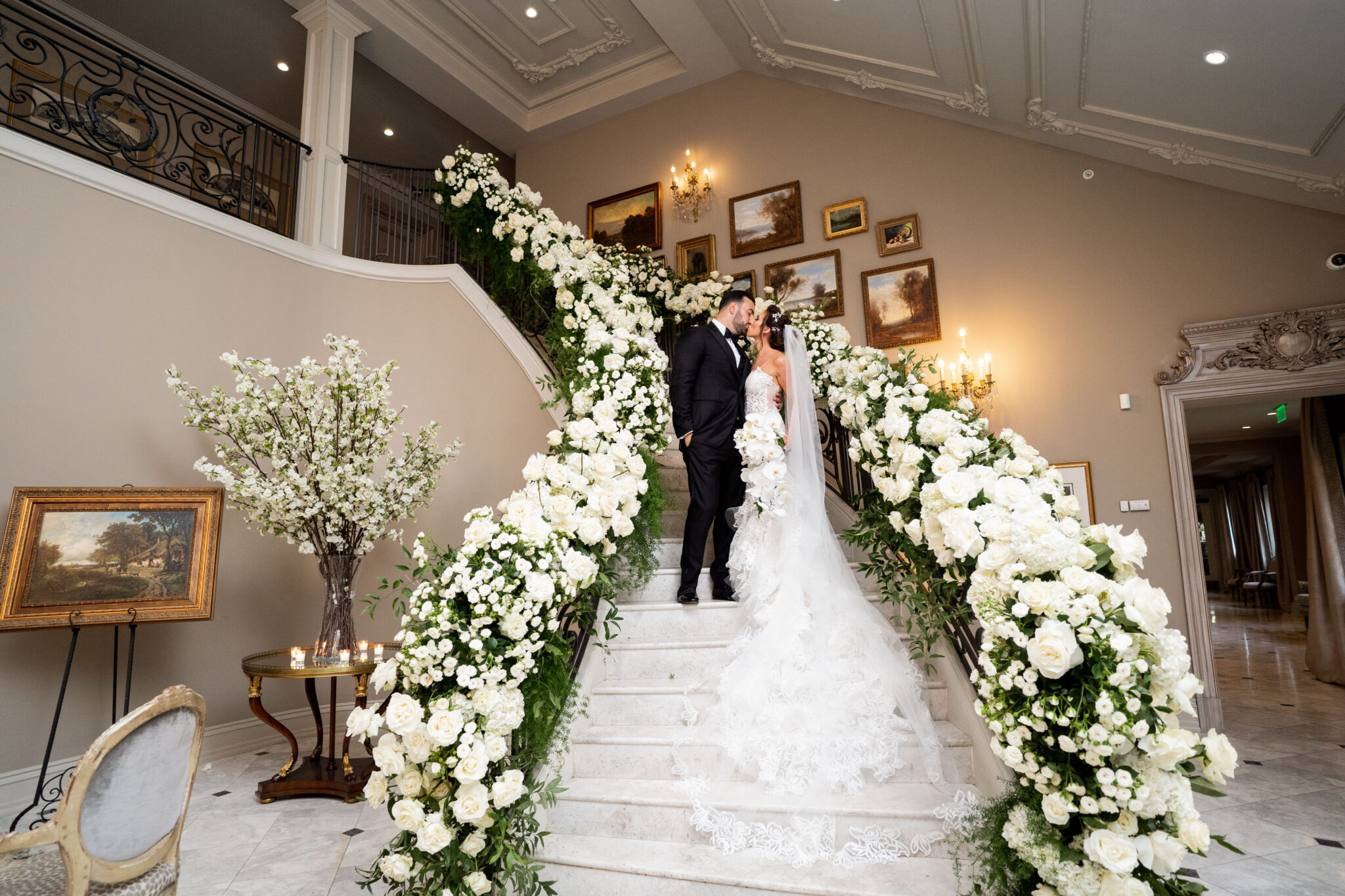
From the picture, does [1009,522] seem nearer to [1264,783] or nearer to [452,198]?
[1264,783]

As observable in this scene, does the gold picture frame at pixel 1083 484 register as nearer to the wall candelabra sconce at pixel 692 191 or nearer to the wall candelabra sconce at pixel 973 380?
the wall candelabra sconce at pixel 973 380

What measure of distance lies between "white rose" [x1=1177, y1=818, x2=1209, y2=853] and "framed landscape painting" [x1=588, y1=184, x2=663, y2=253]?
313 inches

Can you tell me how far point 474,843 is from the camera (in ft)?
7.54

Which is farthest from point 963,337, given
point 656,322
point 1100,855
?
point 1100,855

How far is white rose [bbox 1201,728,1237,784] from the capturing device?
73.1 inches

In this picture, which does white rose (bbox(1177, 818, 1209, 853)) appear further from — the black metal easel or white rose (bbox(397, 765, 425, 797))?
the black metal easel

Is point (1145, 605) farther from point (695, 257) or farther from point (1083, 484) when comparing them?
point (695, 257)

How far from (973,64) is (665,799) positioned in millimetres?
6757

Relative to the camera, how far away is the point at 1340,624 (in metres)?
7.23

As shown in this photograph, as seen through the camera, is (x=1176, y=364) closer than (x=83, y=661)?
No

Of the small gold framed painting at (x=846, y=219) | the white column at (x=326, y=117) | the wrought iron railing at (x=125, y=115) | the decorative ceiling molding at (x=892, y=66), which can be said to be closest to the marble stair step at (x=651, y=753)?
the wrought iron railing at (x=125, y=115)

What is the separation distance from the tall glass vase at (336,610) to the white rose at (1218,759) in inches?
161

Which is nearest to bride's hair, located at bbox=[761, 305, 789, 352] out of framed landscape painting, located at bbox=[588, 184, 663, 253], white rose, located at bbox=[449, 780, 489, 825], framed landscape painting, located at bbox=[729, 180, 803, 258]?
white rose, located at bbox=[449, 780, 489, 825]

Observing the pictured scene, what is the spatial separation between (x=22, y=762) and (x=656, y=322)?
5.15 meters
